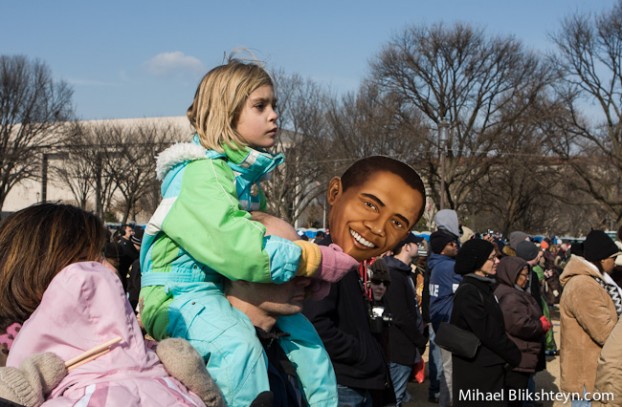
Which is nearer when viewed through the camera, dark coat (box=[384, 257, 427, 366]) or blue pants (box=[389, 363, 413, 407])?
blue pants (box=[389, 363, 413, 407])

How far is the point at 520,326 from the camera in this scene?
23.4ft

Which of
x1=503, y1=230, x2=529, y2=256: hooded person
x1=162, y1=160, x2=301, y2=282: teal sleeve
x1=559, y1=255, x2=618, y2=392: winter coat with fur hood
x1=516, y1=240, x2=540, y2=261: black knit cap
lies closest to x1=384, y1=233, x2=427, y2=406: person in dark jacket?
x1=559, y1=255, x2=618, y2=392: winter coat with fur hood

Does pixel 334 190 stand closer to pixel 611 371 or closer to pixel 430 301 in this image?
pixel 611 371

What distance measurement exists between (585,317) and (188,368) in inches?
203

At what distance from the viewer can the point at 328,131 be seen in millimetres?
38938

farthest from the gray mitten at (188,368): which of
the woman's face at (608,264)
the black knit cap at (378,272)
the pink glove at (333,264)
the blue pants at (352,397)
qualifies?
the woman's face at (608,264)

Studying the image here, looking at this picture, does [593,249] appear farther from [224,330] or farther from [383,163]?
[224,330]

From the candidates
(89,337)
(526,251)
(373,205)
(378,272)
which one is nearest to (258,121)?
(373,205)

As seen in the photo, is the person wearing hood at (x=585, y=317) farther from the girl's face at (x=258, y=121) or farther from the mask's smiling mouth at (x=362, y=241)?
the girl's face at (x=258, y=121)

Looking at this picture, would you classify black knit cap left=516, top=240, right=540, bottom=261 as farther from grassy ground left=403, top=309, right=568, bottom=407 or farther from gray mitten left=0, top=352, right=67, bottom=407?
gray mitten left=0, top=352, right=67, bottom=407

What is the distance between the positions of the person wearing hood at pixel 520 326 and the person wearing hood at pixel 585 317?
410 millimetres

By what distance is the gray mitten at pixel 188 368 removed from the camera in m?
1.99

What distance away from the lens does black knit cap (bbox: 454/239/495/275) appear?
7027 mm

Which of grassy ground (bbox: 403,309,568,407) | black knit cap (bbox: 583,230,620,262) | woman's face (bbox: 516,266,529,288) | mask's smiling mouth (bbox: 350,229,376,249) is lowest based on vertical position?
grassy ground (bbox: 403,309,568,407)
